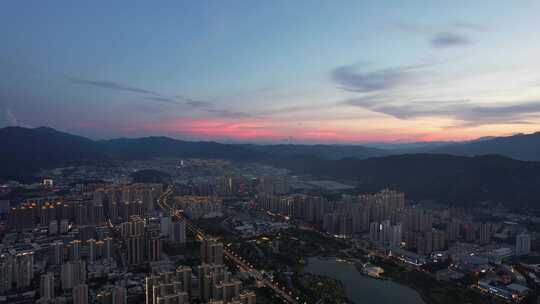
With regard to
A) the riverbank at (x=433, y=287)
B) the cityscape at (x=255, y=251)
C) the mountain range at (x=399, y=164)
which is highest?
the mountain range at (x=399, y=164)

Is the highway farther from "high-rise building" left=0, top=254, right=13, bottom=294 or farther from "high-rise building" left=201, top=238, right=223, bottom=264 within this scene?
"high-rise building" left=0, top=254, right=13, bottom=294

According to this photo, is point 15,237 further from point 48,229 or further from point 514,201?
point 514,201

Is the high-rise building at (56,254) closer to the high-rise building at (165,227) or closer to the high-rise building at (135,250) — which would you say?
the high-rise building at (135,250)

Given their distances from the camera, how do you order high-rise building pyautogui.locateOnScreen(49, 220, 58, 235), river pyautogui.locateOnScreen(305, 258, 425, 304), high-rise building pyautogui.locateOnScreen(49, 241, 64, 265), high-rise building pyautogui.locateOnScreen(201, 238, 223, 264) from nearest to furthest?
river pyautogui.locateOnScreen(305, 258, 425, 304) → high-rise building pyautogui.locateOnScreen(201, 238, 223, 264) → high-rise building pyautogui.locateOnScreen(49, 241, 64, 265) → high-rise building pyautogui.locateOnScreen(49, 220, 58, 235)

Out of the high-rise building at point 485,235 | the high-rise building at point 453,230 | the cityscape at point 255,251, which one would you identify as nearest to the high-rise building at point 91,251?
the cityscape at point 255,251

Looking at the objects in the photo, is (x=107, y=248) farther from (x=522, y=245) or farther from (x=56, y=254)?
(x=522, y=245)

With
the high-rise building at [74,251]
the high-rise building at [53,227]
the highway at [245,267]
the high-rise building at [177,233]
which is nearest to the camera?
the highway at [245,267]

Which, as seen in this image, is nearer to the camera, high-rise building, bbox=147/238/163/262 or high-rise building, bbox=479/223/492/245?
high-rise building, bbox=147/238/163/262

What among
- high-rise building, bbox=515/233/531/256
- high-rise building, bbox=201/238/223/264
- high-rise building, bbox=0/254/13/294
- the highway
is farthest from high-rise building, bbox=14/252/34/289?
high-rise building, bbox=515/233/531/256
